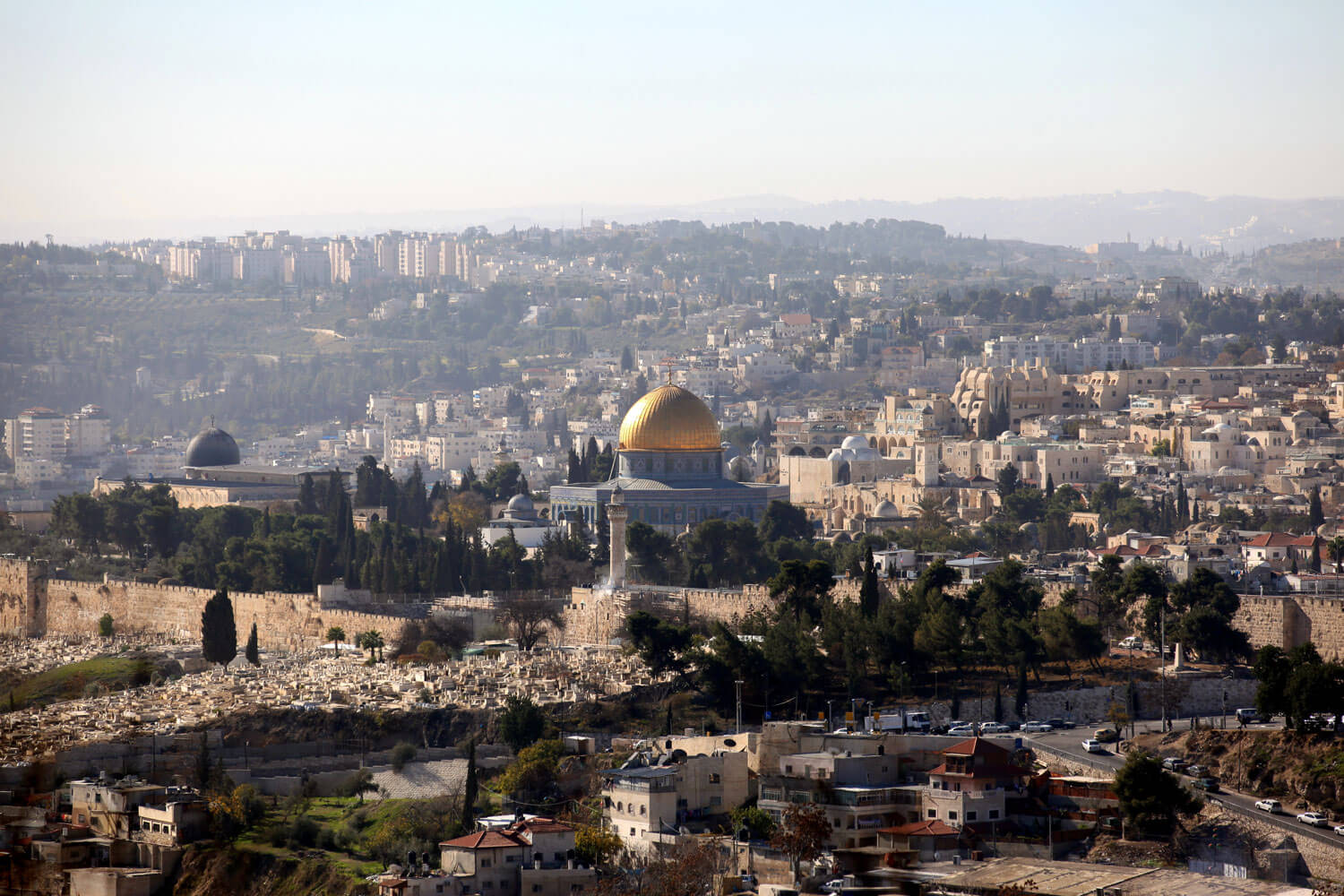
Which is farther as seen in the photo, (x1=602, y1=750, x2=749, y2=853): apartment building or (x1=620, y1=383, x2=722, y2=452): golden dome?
(x1=620, y1=383, x2=722, y2=452): golden dome

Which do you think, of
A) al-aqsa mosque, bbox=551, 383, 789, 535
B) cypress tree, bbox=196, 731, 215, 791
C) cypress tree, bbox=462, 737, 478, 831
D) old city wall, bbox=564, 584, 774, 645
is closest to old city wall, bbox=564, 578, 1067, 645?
old city wall, bbox=564, 584, 774, 645

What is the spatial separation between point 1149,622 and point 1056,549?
44.3 feet

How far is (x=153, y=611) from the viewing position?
44.0 meters

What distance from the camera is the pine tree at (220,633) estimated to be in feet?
122

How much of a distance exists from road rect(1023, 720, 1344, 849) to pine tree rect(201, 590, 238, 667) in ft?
45.9

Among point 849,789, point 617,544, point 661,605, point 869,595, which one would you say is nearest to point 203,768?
point 849,789

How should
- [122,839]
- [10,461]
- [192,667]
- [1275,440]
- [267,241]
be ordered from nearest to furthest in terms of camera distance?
1. [122,839]
2. [192,667]
3. [1275,440]
4. [10,461]
5. [267,241]

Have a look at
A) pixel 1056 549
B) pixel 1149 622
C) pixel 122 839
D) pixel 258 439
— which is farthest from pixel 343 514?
pixel 258 439

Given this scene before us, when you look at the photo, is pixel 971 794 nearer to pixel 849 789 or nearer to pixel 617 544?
pixel 849 789

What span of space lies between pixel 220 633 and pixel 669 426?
48.2ft

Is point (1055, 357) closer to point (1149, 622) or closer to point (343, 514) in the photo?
point (343, 514)

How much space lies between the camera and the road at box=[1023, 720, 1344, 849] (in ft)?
73.6

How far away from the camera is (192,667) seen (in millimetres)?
36781

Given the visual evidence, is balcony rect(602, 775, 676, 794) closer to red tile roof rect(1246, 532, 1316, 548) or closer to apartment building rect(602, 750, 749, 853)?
apartment building rect(602, 750, 749, 853)
